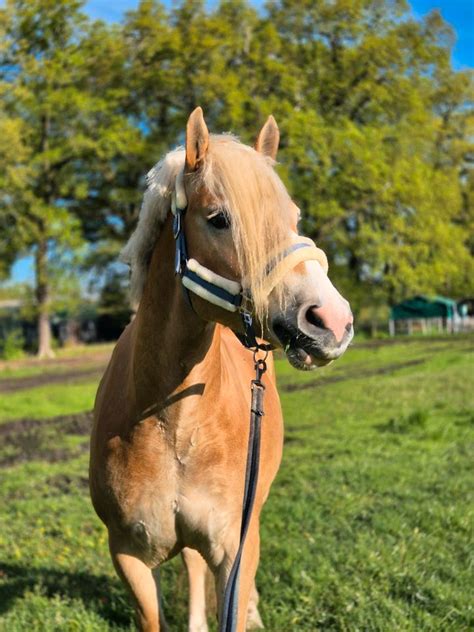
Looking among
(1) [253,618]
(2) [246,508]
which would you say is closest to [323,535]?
(1) [253,618]

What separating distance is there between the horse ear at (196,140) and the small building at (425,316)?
122 feet

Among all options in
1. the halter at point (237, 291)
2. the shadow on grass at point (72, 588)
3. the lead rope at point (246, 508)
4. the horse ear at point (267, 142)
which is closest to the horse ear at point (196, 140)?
the halter at point (237, 291)

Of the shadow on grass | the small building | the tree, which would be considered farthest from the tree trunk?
the shadow on grass

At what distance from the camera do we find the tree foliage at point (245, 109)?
29.2 meters

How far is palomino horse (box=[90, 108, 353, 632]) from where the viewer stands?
2.03 meters

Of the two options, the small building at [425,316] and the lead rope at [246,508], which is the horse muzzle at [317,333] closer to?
the lead rope at [246,508]

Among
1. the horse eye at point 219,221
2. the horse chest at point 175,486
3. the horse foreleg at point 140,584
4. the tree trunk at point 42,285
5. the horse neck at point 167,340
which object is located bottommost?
the horse foreleg at point 140,584

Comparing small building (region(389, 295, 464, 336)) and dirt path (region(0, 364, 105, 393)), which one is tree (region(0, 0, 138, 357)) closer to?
dirt path (region(0, 364, 105, 393))

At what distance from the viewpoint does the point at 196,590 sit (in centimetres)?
363

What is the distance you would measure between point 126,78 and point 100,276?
10.5 metres

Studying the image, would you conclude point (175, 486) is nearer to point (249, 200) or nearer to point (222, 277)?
point (222, 277)

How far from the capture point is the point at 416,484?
239 inches

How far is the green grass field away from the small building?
30978 millimetres

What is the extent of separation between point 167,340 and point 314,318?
821 mm
